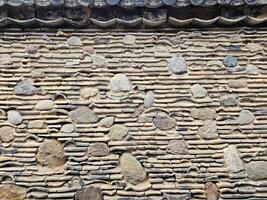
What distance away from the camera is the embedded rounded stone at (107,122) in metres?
3.94

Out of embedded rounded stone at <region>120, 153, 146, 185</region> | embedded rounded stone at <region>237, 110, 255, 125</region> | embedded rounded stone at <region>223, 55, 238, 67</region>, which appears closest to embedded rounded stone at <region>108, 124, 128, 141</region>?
embedded rounded stone at <region>120, 153, 146, 185</region>

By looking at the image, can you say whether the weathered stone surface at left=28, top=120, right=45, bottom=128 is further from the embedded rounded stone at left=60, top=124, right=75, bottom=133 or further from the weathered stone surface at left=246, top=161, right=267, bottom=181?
the weathered stone surface at left=246, top=161, right=267, bottom=181

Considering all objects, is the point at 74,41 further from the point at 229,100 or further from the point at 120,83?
the point at 229,100

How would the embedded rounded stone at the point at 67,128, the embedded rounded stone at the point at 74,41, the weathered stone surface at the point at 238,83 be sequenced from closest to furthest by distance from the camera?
the embedded rounded stone at the point at 67,128, the weathered stone surface at the point at 238,83, the embedded rounded stone at the point at 74,41

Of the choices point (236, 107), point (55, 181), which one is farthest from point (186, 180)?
point (55, 181)

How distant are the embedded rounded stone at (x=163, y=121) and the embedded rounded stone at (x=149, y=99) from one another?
12 cm

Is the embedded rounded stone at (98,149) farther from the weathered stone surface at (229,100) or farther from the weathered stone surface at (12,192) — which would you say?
the weathered stone surface at (229,100)

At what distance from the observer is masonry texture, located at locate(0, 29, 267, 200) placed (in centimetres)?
373

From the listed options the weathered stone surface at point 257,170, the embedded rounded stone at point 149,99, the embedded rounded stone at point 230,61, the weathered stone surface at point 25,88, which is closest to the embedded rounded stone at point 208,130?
the weathered stone surface at point 257,170

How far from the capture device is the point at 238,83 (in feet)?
13.6

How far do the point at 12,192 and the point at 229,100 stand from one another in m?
1.99

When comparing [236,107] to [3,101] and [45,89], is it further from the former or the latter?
[3,101]

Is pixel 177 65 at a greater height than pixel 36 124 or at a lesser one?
greater

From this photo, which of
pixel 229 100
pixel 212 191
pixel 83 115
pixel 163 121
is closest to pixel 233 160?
pixel 212 191
